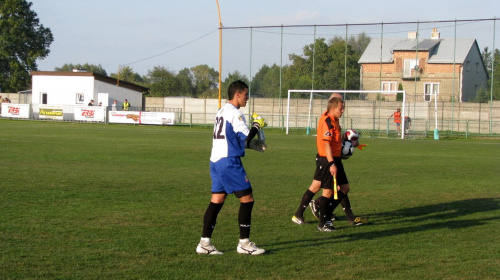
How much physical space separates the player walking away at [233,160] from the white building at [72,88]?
42648 mm

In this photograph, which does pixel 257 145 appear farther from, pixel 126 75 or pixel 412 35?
pixel 126 75

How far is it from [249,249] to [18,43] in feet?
228

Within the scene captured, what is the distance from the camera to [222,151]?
246 inches

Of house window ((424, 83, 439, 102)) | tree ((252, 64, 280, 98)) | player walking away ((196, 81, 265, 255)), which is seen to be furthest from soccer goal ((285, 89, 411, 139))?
player walking away ((196, 81, 265, 255))

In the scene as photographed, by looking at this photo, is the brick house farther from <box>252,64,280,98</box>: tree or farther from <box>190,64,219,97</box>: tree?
<box>190,64,219,97</box>: tree

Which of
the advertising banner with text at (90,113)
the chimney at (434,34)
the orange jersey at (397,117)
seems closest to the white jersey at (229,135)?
the orange jersey at (397,117)

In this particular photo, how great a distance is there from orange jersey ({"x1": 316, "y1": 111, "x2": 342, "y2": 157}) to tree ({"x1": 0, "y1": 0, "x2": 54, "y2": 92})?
6718 centimetres

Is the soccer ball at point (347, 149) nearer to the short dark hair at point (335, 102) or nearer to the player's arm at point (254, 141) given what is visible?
the short dark hair at point (335, 102)

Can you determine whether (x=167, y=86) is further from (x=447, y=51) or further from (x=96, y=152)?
(x=96, y=152)

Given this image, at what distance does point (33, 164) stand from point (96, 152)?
408 cm

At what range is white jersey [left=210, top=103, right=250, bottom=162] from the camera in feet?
20.3

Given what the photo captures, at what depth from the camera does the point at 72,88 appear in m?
49.1

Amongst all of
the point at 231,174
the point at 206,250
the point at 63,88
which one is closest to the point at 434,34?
the point at 63,88

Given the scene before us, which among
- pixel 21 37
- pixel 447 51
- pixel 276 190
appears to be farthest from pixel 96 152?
pixel 21 37
